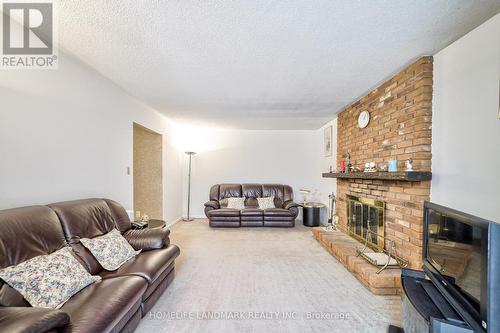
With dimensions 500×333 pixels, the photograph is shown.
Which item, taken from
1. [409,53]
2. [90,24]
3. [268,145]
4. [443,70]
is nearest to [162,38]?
[90,24]

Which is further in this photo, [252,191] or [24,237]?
[252,191]

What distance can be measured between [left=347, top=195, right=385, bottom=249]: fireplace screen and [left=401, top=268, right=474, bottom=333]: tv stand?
3.86 feet

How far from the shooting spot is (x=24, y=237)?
4.69 feet

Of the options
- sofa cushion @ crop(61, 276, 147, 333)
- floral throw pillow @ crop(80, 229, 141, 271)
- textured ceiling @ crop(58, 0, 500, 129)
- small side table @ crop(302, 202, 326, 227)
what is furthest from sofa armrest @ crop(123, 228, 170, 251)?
small side table @ crop(302, 202, 326, 227)

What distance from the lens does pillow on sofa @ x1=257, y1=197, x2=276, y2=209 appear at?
505 cm

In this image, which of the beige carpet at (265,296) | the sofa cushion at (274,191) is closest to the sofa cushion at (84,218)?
the beige carpet at (265,296)

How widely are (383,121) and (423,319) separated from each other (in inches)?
88.7

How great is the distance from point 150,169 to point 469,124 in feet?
15.7

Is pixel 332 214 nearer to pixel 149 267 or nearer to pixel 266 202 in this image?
pixel 266 202

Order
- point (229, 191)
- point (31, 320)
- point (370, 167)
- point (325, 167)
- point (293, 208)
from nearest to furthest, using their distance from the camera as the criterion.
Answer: point (31, 320)
point (370, 167)
point (293, 208)
point (325, 167)
point (229, 191)

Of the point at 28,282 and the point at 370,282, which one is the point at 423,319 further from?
the point at 28,282

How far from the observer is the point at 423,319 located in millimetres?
1242

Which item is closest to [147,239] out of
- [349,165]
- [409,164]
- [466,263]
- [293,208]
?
[466,263]

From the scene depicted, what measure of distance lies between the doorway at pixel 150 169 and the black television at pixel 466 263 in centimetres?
431
